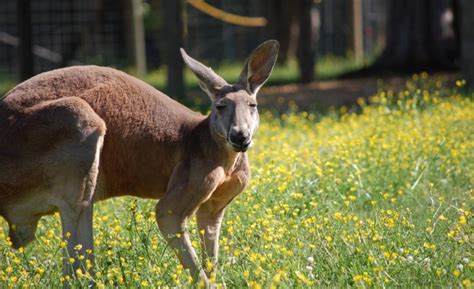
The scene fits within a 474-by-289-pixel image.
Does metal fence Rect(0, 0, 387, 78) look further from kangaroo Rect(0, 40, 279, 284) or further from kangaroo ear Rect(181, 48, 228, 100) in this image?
kangaroo ear Rect(181, 48, 228, 100)

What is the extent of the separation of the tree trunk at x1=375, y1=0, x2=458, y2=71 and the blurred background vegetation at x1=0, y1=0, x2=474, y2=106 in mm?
17

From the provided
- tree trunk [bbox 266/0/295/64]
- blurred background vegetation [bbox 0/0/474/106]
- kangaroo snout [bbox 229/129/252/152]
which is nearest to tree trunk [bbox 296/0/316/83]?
blurred background vegetation [bbox 0/0/474/106]

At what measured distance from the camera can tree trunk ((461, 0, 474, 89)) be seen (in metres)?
11.5

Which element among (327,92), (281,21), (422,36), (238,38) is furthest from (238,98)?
(238,38)

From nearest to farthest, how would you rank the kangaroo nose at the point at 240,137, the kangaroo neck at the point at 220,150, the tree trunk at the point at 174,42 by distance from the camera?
1. the kangaroo nose at the point at 240,137
2. the kangaroo neck at the point at 220,150
3. the tree trunk at the point at 174,42

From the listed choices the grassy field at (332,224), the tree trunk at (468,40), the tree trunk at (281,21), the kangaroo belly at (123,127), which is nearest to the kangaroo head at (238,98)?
the kangaroo belly at (123,127)

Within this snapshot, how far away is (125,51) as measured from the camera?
21594 millimetres

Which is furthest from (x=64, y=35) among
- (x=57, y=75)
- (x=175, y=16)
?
(x=57, y=75)

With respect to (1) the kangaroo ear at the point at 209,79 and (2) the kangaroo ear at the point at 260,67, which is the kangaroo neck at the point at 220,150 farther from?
(2) the kangaroo ear at the point at 260,67

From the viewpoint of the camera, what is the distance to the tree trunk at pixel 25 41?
1373 cm

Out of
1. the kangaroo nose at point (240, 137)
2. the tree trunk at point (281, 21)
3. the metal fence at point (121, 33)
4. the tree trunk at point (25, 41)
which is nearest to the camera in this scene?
the kangaroo nose at point (240, 137)

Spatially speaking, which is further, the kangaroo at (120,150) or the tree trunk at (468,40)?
the tree trunk at (468,40)

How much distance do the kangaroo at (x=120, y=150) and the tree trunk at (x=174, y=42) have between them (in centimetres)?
671

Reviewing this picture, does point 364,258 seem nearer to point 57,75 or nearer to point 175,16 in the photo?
point 57,75
